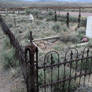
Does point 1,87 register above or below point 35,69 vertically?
below

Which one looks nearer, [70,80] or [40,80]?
[70,80]

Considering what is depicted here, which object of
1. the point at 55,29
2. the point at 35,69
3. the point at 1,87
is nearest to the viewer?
the point at 35,69

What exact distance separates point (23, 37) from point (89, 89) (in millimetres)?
4386

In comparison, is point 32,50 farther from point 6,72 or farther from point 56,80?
point 6,72

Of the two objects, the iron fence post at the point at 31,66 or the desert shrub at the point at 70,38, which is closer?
the iron fence post at the point at 31,66

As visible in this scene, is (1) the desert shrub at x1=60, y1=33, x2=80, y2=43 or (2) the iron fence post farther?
(1) the desert shrub at x1=60, y1=33, x2=80, y2=43

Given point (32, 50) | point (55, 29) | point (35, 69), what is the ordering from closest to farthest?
point (32, 50) < point (35, 69) < point (55, 29)

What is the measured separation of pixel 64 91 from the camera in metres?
3.32

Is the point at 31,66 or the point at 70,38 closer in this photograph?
the point at 31,66

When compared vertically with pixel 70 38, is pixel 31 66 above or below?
above

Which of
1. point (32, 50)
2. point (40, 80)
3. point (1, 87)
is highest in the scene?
point (32, 50)

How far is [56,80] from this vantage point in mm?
3355

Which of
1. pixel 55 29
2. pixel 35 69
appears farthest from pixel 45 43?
pixel 35 69

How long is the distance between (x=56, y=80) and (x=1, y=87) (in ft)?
Answer: 4.46
